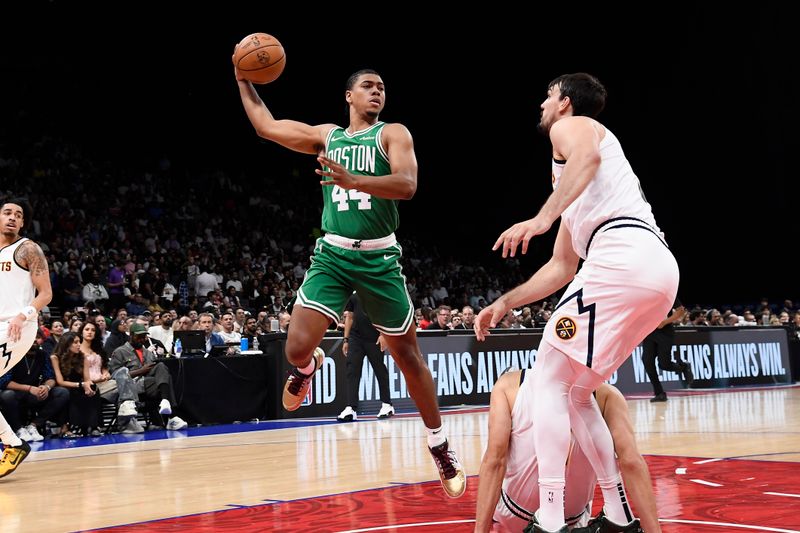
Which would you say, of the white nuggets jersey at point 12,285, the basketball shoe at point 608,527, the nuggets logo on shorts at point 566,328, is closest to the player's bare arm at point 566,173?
the nuggets logo on shorts at point 566,328

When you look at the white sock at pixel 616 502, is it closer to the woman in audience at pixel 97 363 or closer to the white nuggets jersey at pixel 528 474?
the white nuggets jersey at pixel 528 474

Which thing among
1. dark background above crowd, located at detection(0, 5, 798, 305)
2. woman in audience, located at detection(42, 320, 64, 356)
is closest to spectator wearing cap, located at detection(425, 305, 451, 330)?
woman in audience, located at detection(42, 320, 64, 356)

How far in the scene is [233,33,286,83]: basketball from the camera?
4977mm

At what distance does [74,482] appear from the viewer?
6031 mm

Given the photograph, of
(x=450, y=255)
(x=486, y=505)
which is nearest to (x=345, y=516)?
(x=486, y=505)

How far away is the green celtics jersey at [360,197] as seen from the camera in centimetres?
480

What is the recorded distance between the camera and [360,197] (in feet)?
15.8

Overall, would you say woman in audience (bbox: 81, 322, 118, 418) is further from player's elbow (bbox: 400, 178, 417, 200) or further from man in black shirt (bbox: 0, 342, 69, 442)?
player's elbow (bbox: 400, 178, 417, 200)

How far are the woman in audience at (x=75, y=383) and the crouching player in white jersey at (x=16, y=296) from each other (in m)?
3.04

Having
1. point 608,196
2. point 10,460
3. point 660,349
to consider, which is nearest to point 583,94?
point 608,196

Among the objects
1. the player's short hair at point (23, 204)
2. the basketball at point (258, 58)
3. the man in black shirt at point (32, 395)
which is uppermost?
the basketball at point (258, 58)

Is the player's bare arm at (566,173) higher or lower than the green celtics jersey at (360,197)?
lower

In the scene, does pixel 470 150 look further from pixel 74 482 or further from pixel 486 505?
pixel 486 505

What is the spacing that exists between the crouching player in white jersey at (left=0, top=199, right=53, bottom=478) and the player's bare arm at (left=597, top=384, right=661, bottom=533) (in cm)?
398
